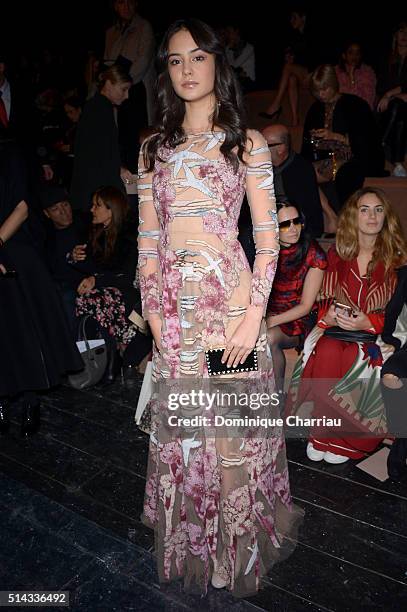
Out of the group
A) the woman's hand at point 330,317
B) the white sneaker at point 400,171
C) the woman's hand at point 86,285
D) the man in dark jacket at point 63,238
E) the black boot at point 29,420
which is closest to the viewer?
the woman's hand at point 330,317

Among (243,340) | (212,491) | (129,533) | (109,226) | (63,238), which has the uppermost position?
(109,226)

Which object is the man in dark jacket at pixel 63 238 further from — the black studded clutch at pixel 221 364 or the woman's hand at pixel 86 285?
the black studded clutch at pixel 221 364

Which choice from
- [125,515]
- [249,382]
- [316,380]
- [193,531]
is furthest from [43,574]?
[316,380]

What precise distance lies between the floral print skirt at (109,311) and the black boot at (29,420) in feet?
2.97

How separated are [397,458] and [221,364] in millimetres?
1432

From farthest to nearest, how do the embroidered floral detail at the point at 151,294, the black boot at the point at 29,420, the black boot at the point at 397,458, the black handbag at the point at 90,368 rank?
the black handbag at the point at 90,368
the black boot at the point at 29,420
the black boot at the point at 397,458
the embroidered floral detail at the point at 151,294

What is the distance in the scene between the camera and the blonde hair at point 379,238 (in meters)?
3.44

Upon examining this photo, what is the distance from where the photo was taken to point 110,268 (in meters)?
4.67

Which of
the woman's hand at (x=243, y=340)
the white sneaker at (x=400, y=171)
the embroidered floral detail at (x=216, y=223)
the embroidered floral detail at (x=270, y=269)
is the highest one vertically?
the white sneaker at (x=400, y=171)

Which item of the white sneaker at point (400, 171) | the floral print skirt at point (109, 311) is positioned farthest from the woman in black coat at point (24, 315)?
the white sneaker at point (400, 171)

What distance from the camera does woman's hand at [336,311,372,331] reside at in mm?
3350

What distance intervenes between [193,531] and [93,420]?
5.40 ft

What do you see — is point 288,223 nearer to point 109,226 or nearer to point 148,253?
point 148,253
